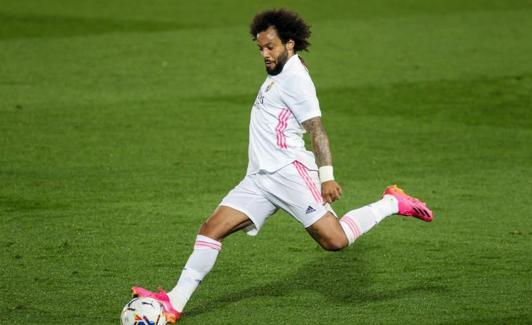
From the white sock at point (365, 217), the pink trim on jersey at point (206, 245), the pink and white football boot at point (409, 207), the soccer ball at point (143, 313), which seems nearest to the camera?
the soccer ball at point (143, 313)

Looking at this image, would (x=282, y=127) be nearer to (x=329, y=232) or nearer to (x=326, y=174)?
(x=326, y=174)

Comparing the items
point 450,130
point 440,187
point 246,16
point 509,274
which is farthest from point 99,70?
point 509,274

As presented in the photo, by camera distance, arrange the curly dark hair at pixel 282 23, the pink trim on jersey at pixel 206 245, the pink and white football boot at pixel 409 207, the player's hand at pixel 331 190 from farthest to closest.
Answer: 1. the pink and white football boot at pixel 409 207
2. the curly dark hair at pixel 282 23
3. the pink trim on jersey at pixel 206 245
4. the player's hand at pixel 331 190

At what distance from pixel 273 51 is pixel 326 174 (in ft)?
2.82

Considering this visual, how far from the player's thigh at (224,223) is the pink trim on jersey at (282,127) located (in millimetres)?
505

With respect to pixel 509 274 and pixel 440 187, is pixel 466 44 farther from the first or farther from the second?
pixel 509 274

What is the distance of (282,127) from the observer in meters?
6.96

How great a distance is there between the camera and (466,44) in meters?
17.5

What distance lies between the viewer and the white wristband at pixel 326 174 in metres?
6.82

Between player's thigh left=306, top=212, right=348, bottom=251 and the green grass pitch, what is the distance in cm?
45

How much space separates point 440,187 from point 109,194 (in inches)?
124

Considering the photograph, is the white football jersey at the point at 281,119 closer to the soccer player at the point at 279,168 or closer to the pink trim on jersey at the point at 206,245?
the soccer player at the point at 279,168

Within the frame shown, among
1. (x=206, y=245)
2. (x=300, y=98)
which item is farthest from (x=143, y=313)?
(x=300, y=98)

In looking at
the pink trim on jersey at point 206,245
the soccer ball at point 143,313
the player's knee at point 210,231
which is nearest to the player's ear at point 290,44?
the player's knee at point 210,231
